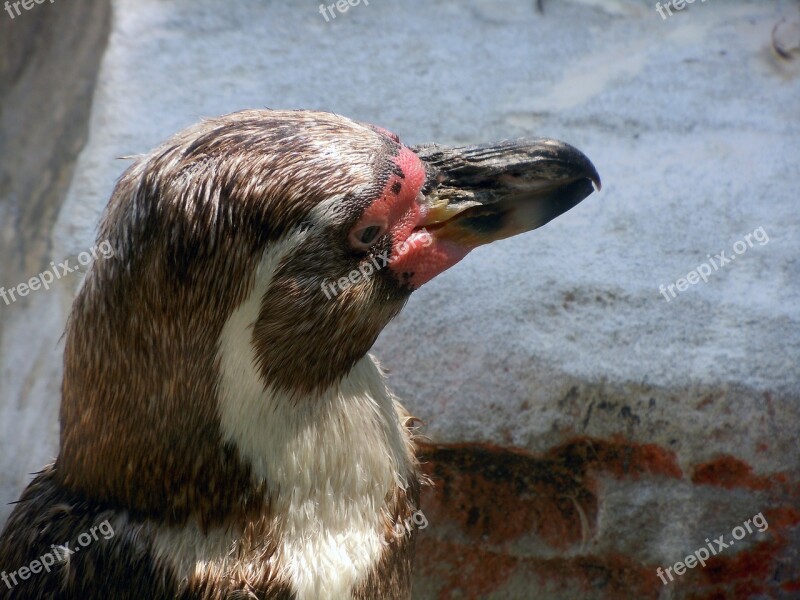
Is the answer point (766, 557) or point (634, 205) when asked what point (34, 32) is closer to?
point (634, 205)

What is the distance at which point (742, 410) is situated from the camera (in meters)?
2.55

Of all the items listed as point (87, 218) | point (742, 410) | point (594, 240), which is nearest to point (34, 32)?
point (87, 218)

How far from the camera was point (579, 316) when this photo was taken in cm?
270

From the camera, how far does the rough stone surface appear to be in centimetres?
258
